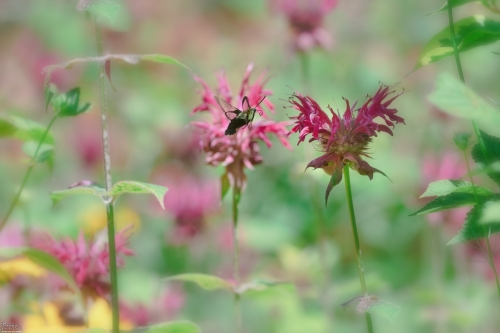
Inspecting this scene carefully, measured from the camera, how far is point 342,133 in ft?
2.77

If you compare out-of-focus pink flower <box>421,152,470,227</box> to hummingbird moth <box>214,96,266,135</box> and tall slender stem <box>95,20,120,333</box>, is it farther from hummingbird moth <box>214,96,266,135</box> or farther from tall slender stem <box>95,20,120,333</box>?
tall slender stem <box>95,20,120,333</box>

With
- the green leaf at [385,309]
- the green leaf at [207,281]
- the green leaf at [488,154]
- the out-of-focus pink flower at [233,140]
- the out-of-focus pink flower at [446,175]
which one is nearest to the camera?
the green leaf at [385,309]

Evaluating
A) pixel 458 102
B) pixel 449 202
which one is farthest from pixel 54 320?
pixel 458 102

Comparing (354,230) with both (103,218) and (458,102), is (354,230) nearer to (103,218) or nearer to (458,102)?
(458,102)

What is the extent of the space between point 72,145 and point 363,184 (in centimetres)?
153

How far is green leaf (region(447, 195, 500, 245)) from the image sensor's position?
2.59 ft

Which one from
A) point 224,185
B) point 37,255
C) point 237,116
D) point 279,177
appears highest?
point 279,177

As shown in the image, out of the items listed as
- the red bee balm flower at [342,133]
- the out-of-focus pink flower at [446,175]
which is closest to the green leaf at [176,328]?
the red bee balm flower at [342,133]

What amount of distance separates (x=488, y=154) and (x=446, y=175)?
101 centimetres

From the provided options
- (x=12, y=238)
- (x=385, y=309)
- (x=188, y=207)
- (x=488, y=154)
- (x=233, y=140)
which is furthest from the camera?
(x=188, y=207)

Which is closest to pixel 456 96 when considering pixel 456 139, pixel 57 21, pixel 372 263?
pixel 456 139

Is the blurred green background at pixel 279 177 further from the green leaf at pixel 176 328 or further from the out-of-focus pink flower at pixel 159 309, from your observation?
the green leaf at pixel 176 328

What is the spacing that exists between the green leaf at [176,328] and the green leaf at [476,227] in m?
0.37

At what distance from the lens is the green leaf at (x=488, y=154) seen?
2.70ft
